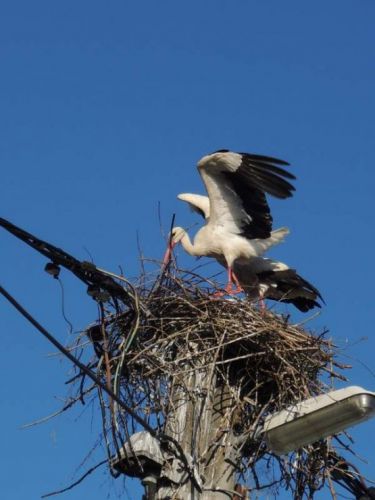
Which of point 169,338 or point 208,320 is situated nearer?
point 169,338

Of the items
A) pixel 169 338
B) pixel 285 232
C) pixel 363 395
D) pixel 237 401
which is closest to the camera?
pixel 363 395

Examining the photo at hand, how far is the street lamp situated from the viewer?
5094mm

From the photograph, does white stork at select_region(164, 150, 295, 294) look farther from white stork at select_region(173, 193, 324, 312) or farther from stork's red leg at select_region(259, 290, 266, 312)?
stork's red leg at select_region(259, 290, 266, 312)

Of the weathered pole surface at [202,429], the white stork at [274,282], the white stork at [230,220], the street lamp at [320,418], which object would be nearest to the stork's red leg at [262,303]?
the white stork at [274,282]

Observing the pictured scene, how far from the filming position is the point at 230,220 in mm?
10219

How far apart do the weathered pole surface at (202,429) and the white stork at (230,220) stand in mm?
4235

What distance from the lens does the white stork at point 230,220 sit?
32.5 ft

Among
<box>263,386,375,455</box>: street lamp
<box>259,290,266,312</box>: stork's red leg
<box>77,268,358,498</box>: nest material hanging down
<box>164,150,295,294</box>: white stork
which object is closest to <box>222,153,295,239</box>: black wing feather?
<box>164,150,295,294</box>: white stork

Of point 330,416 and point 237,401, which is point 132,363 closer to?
point 237,401

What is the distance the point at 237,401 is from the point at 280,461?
565 mm

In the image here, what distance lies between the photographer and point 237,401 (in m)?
5.70

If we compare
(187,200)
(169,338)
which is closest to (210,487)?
(169,338)

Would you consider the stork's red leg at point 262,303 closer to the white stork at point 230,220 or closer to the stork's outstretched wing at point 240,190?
the white stork at point 230,220

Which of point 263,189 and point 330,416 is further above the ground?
point 263,189
